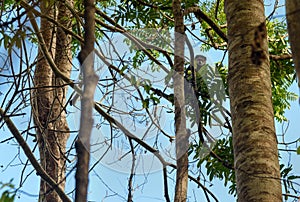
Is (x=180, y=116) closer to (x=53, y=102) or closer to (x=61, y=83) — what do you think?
(x=53, y=102)

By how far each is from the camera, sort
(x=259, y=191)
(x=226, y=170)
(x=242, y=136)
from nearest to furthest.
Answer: (x=259, y=191) → (x=242, y=136) → (x=226, y=170)

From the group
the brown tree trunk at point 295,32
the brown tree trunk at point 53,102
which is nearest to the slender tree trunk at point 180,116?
the brown tree trunk at point 53,102

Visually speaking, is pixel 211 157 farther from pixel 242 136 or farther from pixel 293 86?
pixel 242 136

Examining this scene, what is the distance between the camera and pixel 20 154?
269 centimetres

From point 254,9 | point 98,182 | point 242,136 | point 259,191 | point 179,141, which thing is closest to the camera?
point 259,191

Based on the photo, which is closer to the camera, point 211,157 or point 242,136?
point 242,136

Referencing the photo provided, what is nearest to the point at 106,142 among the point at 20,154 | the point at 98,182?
the point at 98,182

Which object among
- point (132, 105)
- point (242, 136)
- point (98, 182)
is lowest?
point (242, 136)

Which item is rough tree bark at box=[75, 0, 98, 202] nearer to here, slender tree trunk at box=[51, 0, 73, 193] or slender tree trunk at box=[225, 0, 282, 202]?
slender tree trunk at box=[225, 0, 282, 202]

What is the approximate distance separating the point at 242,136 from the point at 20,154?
1567 mm

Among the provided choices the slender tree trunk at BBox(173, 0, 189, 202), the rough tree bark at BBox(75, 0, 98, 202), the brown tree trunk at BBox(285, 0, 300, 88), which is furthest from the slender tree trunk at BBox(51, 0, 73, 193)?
the brown tree trunk at BBox(285, 0, 300, 88)

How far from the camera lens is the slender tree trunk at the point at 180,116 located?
181 centimetres

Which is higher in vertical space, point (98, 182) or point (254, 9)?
point (254, 9)

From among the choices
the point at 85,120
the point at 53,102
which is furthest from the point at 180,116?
the point at 85,120
